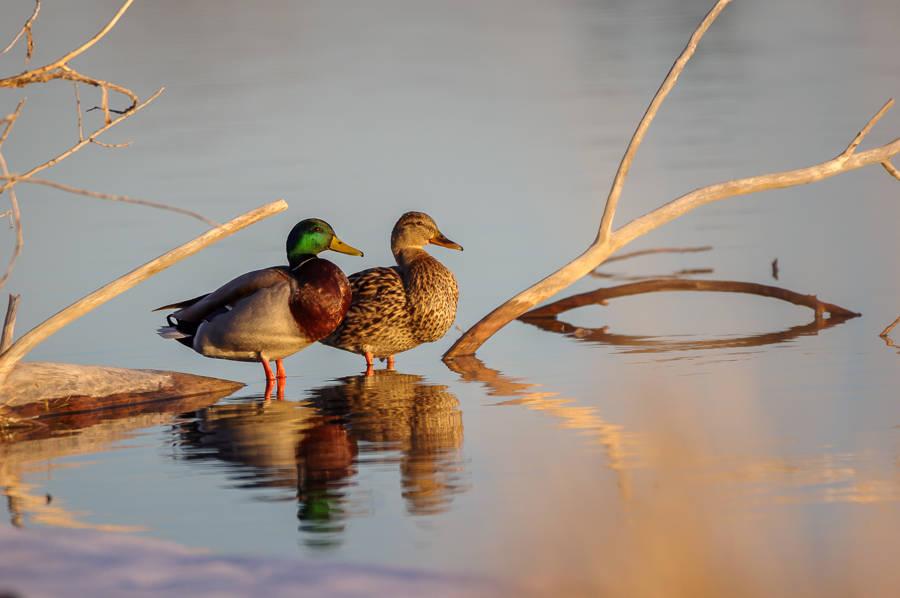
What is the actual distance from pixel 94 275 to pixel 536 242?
11.9 ft

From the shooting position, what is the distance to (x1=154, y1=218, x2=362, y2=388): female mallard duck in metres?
6.13

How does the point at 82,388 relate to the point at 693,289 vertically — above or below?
below

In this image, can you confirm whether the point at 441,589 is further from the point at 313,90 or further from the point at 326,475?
the point at 313,90

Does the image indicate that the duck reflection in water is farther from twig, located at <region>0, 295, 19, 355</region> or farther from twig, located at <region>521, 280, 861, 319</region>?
twig, located at <region>521, 280, 861, 319</region>

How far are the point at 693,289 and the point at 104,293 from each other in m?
3.62

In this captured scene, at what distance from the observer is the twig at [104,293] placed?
5.41 meters

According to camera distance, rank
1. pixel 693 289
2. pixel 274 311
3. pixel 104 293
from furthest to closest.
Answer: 1. pixel 693 289
2. pixel 274 311
3. pixel 104 293

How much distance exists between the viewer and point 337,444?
16.2 ft

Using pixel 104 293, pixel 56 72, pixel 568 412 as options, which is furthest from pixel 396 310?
pixel 56 72

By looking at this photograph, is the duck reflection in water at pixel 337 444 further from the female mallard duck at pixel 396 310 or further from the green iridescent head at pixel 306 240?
the green iridescent head at pixel 306 240

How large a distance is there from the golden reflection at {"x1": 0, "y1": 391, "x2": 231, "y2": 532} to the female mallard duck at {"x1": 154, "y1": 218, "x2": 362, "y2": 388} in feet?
1.06

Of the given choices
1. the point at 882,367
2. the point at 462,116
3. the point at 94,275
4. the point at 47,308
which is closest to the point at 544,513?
the point at 882,367

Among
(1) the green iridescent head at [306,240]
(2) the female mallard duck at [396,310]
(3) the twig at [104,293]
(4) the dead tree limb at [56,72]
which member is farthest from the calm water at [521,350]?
(4) the dead tree limb at [56,72]

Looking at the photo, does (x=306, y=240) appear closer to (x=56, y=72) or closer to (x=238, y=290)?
(x=238, y=290)
